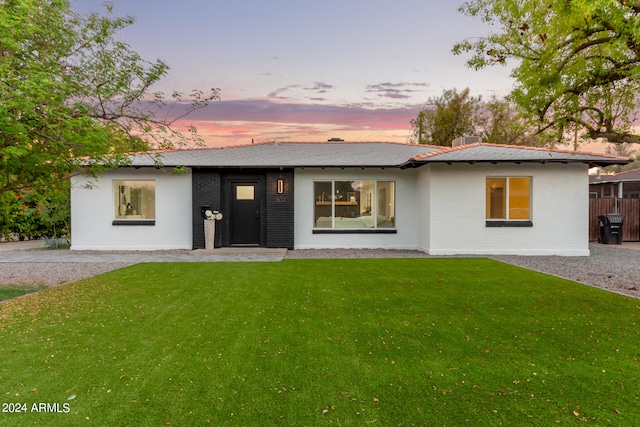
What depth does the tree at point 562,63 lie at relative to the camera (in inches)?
241

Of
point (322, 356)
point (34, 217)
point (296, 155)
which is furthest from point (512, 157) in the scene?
point (34, 217)

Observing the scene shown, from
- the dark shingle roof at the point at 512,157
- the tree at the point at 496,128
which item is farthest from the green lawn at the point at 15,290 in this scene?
the tree at the point at 496,128

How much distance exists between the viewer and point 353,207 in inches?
501

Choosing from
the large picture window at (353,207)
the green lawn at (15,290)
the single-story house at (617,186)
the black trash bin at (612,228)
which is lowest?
the green lawn at (15,290)

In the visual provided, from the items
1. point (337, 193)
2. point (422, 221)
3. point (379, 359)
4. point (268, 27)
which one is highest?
point (268, 27)

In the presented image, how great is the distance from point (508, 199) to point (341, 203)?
5665 mm

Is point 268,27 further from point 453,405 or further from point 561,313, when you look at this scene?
point 453,405

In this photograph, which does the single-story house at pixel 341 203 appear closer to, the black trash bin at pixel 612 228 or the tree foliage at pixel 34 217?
the tree foliage at pixel 34 217

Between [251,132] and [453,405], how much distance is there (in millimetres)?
18133

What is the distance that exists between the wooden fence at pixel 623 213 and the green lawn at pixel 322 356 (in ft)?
36.3

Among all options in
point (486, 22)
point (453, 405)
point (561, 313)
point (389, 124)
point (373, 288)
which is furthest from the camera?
point (389, 124)

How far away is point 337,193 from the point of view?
500 inches

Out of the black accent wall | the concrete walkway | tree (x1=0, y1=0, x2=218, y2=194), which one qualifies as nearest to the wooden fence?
the black accent wall

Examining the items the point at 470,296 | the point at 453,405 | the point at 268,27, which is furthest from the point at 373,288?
the point at 268,27
